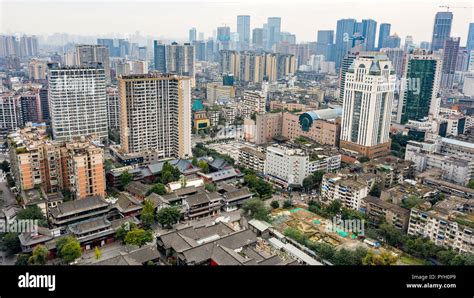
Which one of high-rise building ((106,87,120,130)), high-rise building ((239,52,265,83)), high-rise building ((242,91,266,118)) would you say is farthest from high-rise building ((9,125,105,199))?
high-rise building ((239,52,265,83))

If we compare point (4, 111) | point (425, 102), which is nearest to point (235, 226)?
point (4, 111)

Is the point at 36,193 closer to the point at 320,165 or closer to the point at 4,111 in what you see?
the point at 320,165

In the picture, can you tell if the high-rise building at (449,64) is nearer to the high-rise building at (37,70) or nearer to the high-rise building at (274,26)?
the high-rise building at (274,26)

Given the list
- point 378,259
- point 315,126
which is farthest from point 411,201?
point 315,126

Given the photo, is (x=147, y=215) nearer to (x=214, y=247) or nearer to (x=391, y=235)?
(x=214, y=247)

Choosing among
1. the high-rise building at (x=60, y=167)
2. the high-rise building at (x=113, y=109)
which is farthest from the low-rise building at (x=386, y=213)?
the high-rise building at (x=113, y=109)

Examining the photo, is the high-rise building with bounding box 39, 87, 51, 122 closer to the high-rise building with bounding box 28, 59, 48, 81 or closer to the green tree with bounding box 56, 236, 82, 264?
the high-rise building with bounding box 28, 59, 48, 81
